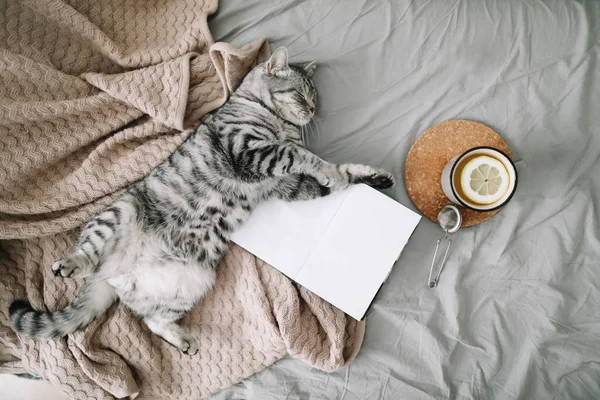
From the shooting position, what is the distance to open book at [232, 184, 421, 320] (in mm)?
1188

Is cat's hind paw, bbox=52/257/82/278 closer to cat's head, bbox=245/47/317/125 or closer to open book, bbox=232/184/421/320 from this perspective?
open book, bbox=232/184/421/320

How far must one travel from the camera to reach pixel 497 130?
1.27 metres

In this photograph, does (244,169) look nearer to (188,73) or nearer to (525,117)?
(188,73)

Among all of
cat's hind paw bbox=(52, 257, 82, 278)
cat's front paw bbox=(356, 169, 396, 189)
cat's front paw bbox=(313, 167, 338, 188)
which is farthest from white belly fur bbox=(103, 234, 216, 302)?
cat's front paw bbox=(356, 169, 396, 189)

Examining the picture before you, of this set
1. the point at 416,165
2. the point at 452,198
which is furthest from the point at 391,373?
the point at 416,165

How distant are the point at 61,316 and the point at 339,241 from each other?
1.02 metres

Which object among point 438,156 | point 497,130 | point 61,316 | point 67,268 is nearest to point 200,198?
point 67,268

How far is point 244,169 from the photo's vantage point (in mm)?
1217

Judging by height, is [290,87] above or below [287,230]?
above

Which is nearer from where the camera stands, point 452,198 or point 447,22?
point 452,198

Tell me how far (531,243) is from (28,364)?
6.26ft

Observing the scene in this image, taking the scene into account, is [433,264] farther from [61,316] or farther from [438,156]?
[61,316]

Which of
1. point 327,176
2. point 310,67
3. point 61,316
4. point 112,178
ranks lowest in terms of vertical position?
point 61,316

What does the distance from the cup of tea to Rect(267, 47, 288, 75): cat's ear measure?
70 cm
